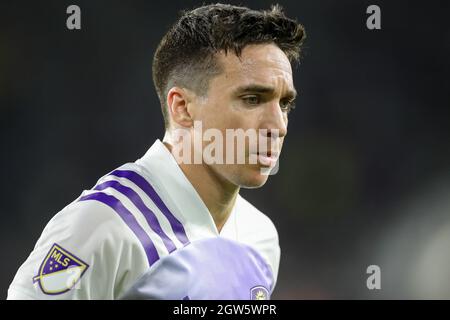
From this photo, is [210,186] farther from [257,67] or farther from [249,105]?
[257,67]

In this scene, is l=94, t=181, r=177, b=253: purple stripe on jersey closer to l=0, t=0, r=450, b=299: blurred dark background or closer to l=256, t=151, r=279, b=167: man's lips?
l=256, t=151, r=279, b=167: man's lips

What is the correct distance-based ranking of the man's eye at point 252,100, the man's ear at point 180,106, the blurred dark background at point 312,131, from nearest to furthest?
the man's eye at point 252,100, the man's ear at point 180,106, the blurred dark background at point 312,131

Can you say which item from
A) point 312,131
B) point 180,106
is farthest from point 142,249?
point 312,131

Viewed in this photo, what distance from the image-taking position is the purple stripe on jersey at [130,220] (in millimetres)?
1684

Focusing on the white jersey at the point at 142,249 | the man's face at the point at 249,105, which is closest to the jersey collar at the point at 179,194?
the white jersey at the point at 142,249

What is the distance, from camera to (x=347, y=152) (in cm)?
423

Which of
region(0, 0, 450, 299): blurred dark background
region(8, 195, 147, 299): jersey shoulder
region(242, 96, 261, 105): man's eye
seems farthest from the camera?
region(0, 0, 450, 299): blurred dark background

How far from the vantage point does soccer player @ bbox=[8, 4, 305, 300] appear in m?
1.62

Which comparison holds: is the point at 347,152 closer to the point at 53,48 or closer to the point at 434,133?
the point at 434,133

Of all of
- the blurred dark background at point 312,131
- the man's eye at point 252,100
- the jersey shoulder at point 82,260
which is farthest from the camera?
the blurred dark background at point 312,131

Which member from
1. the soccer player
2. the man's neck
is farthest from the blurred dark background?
the man's neck

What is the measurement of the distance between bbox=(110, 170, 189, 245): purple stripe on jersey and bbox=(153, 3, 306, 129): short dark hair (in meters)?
0.24

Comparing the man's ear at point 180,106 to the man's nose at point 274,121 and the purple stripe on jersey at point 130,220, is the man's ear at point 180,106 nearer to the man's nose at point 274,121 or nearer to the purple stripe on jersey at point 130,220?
the man's nose at point 274,121

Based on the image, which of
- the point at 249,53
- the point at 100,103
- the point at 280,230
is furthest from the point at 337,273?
the point at 249,53
